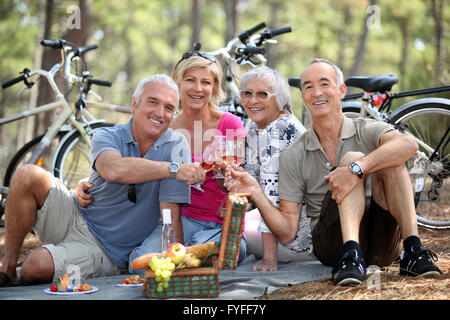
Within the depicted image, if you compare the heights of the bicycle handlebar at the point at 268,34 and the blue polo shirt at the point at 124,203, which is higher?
the bicycle handlebar at the point at 268,34

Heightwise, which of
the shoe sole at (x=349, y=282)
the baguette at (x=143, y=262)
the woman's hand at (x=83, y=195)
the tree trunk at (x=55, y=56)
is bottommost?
the shoe sole at (x=349, y=282)

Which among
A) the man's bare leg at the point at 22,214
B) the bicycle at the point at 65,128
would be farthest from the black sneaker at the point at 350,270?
the bicycle at the point at 65,128

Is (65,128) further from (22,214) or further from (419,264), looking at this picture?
(419,264)

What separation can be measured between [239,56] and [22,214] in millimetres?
2736

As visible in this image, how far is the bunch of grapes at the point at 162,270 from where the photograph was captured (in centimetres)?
260

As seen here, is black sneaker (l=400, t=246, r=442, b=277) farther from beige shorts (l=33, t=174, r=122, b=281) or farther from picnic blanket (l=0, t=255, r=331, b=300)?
beige shorts (l=33, t=174, r=122, b=281)

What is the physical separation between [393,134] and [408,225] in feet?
1.86

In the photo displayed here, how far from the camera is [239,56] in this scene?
16.8 ft

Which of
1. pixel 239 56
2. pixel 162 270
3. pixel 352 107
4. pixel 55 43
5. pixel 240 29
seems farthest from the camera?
pixel 240 29

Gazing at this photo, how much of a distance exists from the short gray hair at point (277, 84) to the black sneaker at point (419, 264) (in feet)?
4.17

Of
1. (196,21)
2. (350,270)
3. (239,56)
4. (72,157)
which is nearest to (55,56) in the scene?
(72,157)

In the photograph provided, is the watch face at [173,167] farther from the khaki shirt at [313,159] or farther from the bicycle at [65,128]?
the bicycle at [65,128]
